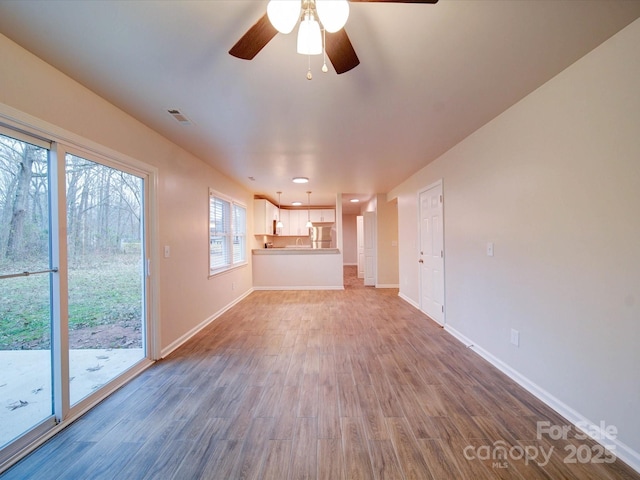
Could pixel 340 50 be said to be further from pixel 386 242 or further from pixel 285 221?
pixel 285 221

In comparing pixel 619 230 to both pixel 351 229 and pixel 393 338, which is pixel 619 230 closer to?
pixel 393 338

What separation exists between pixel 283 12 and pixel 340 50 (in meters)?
0.36

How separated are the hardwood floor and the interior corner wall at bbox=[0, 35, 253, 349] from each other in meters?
0.76

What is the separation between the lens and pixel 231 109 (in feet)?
7.23

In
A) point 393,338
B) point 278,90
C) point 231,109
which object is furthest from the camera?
point 393,338

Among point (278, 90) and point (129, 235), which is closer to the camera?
point (278, 90)

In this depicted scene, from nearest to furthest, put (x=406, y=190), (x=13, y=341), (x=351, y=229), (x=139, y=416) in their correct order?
(x=13, y=341) → (x=139, y=416) → (x=406, y=190) → (x=351, y=229)

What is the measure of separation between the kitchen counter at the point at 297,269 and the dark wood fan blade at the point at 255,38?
5171 millimetres

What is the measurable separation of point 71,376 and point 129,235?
3.84ft

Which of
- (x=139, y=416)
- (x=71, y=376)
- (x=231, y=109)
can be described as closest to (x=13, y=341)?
(x=71, y=376)

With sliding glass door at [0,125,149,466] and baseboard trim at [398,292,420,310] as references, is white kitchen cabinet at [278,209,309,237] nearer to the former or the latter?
baseboard trim at [398,292,420,310]

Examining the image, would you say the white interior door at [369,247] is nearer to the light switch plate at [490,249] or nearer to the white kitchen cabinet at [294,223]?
the white kitchen cabinet at [294,223]

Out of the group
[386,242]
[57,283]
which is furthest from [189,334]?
[386,242]

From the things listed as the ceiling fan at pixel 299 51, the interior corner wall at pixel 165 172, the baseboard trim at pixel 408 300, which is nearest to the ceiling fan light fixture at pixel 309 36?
the ceiling fan at pixel 299 51
